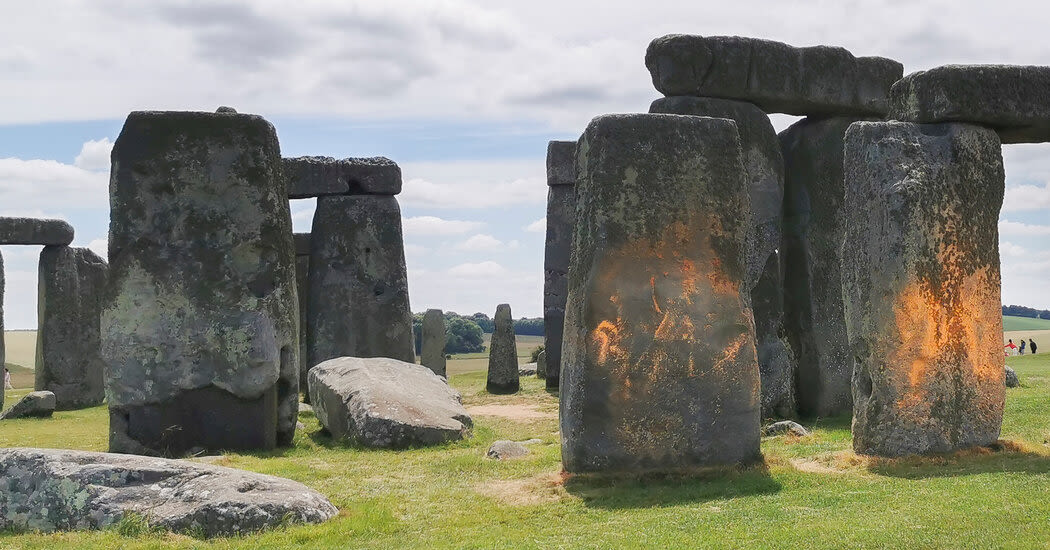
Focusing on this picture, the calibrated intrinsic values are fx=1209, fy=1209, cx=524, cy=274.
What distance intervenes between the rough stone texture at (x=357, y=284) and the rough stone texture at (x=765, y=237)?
8.92 m

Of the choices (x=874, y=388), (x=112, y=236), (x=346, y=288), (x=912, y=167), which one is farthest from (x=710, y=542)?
(x=346, y=288)

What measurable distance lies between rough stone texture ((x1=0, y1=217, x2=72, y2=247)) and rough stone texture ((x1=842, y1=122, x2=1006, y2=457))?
19387 mm

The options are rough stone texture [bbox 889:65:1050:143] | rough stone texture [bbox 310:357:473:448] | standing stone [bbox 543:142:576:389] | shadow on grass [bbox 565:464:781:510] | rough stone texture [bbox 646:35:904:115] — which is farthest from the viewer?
standing stone [bbox 543:142:576:389]

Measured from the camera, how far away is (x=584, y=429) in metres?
10.7

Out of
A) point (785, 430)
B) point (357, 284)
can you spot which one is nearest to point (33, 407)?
point (357, 284)

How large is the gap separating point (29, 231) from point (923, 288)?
20.3m

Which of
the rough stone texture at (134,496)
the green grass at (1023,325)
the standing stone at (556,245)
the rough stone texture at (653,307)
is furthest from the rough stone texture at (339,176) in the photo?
the green grass at (1023,325)

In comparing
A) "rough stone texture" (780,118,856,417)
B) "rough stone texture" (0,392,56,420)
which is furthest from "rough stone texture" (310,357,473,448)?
"rough stone texture" (0,392,56,420)

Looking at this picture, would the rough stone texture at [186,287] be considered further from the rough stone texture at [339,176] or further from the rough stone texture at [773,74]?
the rough stone texture at [339,176]

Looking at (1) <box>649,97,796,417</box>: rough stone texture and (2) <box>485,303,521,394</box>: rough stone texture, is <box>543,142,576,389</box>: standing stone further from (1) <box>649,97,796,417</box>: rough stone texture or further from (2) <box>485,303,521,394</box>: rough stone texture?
(1) <box>649,97,796,417</box>: rough stone texture

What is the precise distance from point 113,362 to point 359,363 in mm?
3904

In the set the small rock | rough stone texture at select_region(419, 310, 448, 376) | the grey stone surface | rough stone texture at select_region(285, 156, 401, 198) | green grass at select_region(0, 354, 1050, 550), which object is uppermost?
rough stone texture at select_region(285, 156, 401, 198)

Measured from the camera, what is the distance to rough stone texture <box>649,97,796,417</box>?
16.6m

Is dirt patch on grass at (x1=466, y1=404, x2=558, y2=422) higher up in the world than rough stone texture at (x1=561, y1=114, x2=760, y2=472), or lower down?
lower down
